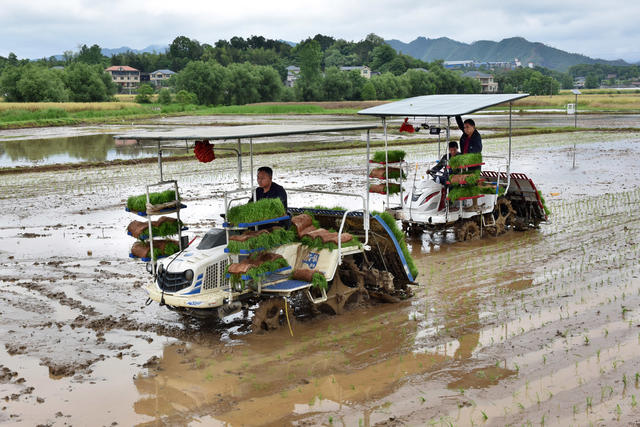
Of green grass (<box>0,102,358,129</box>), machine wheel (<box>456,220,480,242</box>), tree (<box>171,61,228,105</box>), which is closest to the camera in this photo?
machine wheel (<box>456,220,480,242</box>)

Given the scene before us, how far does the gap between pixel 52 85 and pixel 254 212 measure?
7989 centimetres

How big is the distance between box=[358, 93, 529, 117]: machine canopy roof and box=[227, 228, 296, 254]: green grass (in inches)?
202

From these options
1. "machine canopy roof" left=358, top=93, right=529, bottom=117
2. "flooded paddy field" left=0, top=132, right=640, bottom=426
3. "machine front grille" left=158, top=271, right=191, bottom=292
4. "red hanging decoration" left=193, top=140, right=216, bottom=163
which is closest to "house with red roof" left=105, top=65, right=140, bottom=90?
"machine canopy roof" left=358, top=93, right=529, bottom=117

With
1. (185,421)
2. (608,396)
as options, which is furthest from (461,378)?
(185,421)

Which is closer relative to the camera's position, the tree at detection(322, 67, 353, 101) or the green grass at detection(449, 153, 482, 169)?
the green grass at detection(449, 153, 482, 169)

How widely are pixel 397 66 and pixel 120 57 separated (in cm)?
8132

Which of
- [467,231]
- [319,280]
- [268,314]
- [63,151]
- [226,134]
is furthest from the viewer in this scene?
[63,151]

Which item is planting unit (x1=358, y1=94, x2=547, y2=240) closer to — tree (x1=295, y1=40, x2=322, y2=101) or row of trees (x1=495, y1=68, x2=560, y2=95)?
tree (x1=295, y1=40, x2=322, y2=101)

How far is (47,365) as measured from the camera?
333 inches

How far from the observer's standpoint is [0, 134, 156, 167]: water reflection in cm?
3144

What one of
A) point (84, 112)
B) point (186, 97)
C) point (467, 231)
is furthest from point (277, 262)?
point (186, 97)

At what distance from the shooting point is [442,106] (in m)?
14.4

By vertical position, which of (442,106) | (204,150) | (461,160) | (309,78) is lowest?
(461,160)

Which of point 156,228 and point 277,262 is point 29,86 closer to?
→ point 156,228
